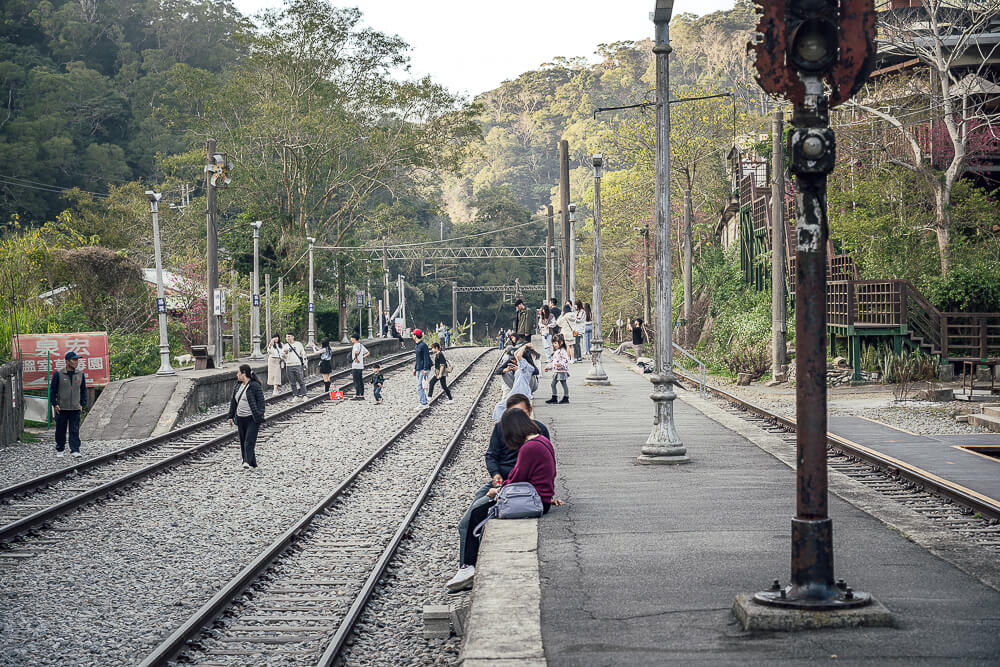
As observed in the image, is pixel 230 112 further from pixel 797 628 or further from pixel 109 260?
pixel 797 628

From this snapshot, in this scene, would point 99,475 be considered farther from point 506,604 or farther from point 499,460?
point 506,604

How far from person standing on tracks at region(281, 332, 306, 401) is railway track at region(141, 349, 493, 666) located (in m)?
13.6

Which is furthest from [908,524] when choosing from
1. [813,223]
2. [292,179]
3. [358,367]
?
[292,179]

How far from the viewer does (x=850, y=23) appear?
6.53m

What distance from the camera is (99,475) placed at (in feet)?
56.5

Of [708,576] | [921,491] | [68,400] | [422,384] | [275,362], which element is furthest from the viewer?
[275,362]

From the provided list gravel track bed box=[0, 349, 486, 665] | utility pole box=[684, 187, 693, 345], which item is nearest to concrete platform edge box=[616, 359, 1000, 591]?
gravel track bed box=[0, 349, 486, 665]

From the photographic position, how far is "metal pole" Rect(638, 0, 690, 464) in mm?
14516

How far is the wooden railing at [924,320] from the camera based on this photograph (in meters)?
28.7

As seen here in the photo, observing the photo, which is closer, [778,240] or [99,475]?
[99,475]

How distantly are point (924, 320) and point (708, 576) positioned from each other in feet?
78.6

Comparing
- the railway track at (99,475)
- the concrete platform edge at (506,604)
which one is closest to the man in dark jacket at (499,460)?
the concrete platform edge at (506,604)

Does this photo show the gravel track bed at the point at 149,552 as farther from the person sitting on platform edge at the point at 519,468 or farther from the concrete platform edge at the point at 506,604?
the concrete platform edge at the point at 506,604

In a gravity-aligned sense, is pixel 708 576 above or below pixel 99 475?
above
